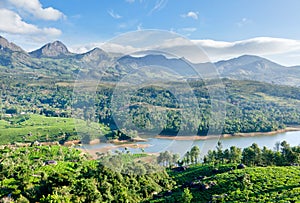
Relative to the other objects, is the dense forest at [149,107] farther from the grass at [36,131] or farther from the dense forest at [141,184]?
the dense forest at [141,184]

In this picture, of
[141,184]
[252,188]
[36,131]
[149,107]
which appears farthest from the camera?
[36,131]

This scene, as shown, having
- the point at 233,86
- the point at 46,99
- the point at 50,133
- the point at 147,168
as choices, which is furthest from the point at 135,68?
the point at 233,86

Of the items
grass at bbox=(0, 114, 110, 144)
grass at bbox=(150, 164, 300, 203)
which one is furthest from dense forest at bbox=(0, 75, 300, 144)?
grass at bbox=(150, 164, 300, 203)

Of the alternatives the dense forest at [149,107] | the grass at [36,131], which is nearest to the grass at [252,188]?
the dense forest at [149,107]

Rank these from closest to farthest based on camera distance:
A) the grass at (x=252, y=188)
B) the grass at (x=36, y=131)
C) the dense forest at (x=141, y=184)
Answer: the grass at (x=252, y=188), the dense forest at (x=141, y=184), the grass at (x=36, y=131)

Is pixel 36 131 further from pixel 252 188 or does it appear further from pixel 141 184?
pixel 252 188

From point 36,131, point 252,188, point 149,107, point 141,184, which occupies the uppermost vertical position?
point 149,107

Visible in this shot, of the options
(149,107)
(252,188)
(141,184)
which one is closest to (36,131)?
(149,107)

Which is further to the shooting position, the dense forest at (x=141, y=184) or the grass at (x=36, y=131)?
the grass at (x=36, y=131)

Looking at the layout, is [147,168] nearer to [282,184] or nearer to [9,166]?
[282,184]

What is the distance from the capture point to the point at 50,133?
5662cm

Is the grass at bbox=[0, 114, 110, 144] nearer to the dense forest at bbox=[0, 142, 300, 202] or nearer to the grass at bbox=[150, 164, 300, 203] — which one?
the dense forest at bbox=[0, 142, 300, 202]

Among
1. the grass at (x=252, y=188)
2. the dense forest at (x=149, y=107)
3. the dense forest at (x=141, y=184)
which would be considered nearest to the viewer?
the grass at (x=252, y=188)

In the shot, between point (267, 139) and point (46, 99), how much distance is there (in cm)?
7591
